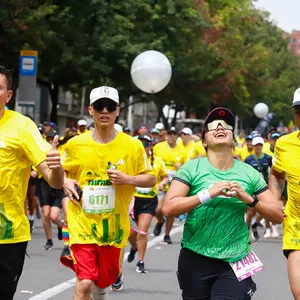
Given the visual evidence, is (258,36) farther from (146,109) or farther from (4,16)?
(4,16)

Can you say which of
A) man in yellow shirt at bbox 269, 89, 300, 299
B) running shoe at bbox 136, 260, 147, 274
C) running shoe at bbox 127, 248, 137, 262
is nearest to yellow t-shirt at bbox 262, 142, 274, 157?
running shoe at bbox 127, 248, 137, 262

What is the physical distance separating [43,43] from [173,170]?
743 cm

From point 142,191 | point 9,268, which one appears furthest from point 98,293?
point 142,191

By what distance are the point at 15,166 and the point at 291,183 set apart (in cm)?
234

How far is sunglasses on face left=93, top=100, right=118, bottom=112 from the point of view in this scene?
292 inches

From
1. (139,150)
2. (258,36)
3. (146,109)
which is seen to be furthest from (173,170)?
(146,109)

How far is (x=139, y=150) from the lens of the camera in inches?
301

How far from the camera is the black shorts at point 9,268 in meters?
5.59

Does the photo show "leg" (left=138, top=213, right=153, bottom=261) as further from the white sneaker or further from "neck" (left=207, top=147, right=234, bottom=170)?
"neck" (left=207, top=147, right=234, bottom=170)

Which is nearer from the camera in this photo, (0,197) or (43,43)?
(0,197)

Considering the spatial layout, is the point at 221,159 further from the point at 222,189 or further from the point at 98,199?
the point at 98,199

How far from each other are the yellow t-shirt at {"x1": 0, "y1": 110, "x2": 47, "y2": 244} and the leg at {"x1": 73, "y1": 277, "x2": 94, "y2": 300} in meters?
1.41

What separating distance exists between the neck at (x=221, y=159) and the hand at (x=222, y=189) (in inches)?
16.2

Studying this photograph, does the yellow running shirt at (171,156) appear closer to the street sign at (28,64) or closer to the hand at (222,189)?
the street sign at (28,64)
